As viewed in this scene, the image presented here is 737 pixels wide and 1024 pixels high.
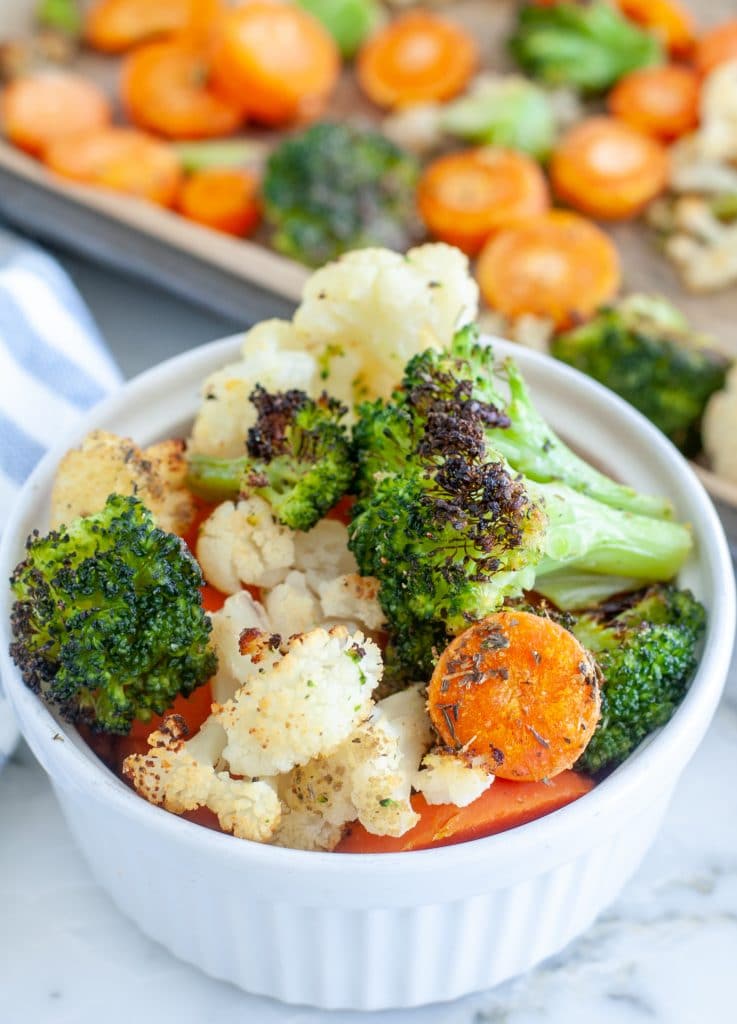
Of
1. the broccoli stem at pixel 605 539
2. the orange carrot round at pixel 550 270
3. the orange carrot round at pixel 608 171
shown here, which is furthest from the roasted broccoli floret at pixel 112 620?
the orange carrot round at pixel 608 171

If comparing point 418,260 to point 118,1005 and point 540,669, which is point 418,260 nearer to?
point 540,669

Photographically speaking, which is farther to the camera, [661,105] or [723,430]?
[661,105]

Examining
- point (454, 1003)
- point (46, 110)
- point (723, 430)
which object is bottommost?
point (454, 1003)

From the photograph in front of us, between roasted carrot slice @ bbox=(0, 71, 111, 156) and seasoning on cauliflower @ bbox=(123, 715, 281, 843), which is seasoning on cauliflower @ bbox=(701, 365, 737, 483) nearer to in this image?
seasoning on cauliflower @ bbox=(123, 715, 281, 843)

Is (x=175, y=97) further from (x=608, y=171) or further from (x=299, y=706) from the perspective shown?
(x=299, y=706)

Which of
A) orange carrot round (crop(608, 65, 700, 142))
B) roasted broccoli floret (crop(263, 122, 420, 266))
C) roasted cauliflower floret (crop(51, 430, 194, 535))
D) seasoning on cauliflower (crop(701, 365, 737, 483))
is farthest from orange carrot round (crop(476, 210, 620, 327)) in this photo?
roasted cauliflower floret (crop(51, 430, 194, 535))

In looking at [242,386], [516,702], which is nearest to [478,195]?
[242,386]

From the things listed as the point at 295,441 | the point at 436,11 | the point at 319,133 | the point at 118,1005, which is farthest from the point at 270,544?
the point at 436,11
